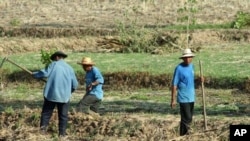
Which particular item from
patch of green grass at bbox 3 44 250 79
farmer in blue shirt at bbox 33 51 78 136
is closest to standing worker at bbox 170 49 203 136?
farmer in blue shirt at bbox 33 51 78 136

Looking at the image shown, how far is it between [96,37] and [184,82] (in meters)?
15.3

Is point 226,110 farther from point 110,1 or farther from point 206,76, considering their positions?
point 110,1

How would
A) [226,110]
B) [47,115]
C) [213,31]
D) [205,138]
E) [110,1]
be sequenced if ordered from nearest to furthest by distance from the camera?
[205,138] < [47,115] < [226,110] < [213,31] < [110,1]

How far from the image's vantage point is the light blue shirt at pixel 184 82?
1258 centimetres

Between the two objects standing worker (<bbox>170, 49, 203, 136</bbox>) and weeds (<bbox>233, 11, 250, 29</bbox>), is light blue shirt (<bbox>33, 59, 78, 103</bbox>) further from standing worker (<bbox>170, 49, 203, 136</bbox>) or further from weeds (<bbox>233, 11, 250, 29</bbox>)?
weeds (<bbox>233, 11, 250, 29</bbox>)

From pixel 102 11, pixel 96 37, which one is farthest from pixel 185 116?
pixel 102 11

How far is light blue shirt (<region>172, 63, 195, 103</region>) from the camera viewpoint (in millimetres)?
12578

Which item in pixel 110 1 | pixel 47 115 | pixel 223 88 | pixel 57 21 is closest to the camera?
pixel 47 115

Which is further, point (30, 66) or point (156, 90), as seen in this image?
point (30, 66)

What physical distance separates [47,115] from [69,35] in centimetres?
1561

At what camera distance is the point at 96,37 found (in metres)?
27.7

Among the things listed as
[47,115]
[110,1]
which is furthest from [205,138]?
[110,1]

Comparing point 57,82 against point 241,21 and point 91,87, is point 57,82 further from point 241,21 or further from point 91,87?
point 241,21

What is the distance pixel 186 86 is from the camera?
1263 cm
